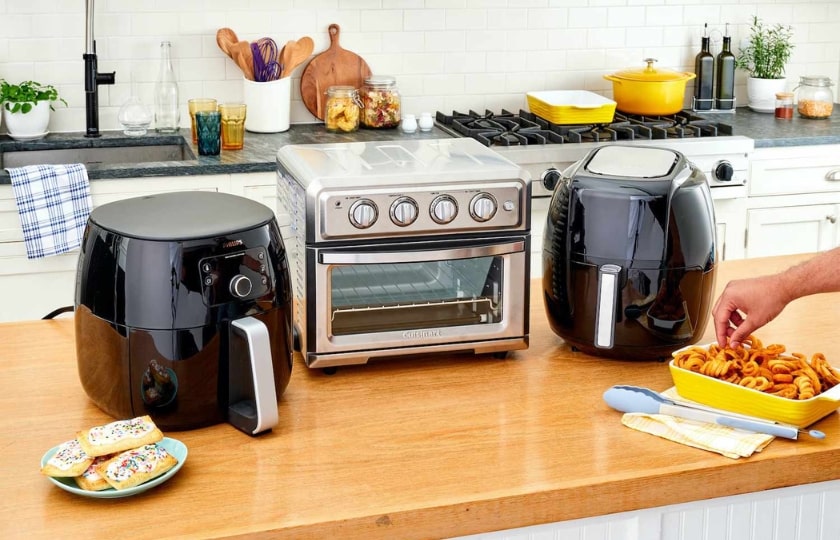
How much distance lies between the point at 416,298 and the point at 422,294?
0.04 feet

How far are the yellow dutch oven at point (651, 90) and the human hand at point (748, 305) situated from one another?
8.81ft

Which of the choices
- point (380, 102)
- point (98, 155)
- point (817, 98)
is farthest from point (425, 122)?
point (817, 98)

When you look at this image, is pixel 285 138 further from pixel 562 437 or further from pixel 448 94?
pixel 562 437

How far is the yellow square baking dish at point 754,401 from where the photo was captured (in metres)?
1.63

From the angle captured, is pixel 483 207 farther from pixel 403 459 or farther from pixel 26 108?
pixel 26 108

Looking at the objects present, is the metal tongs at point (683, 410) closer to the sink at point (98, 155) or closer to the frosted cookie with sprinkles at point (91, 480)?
the frosted cookie with sprinkles at point (91, 480)

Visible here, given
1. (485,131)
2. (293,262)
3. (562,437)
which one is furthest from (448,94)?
(562,437)

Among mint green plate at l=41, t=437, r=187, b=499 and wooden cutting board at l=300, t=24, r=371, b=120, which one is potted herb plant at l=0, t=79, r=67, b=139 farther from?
mint green plate at l=41, t=437, r=187, b=499

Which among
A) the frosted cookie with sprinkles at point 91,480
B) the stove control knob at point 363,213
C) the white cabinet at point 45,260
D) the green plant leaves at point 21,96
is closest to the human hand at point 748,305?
the stove control knob at point 363,213

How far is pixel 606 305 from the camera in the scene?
1.90 m

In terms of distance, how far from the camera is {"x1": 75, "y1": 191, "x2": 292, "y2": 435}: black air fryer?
157 centimetres

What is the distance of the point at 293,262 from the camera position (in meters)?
1.91

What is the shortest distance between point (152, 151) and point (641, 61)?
7.19 feet

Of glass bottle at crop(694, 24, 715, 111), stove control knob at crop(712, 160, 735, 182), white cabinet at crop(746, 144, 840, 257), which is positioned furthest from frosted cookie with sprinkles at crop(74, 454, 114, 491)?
glass bottle at crop(694, 24, 715, 111)
